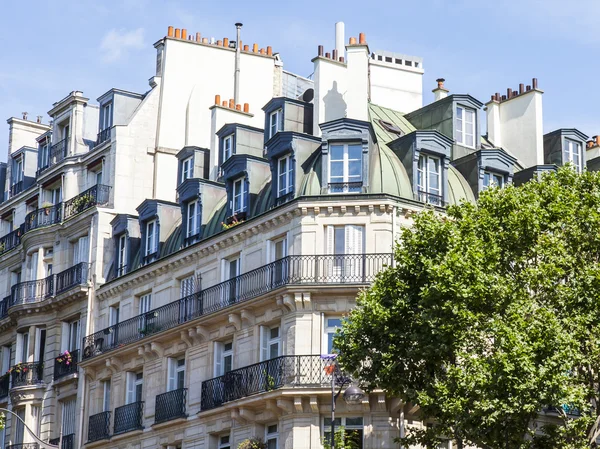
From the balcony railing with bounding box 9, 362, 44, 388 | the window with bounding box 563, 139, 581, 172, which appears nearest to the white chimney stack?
the window with bounding box 563, 139, 581, 172

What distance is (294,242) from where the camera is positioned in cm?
3391

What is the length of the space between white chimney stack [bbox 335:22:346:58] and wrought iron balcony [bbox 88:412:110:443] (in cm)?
1284

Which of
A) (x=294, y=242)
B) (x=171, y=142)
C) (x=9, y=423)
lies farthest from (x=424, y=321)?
(x=9, y=423)

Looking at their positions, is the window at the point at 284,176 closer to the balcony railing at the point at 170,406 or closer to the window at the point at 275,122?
the window at the point at 275,122

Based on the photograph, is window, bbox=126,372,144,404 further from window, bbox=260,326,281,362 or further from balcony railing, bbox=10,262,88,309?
window, bbox=260,326,281,362

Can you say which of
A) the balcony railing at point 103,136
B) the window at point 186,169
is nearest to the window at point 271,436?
the window at point 186,169

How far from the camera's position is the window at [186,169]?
40781 millimetres

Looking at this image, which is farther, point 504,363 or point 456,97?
point 456,97

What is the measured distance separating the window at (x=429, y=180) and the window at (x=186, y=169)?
857cm

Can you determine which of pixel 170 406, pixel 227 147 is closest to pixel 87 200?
pixel 227 147

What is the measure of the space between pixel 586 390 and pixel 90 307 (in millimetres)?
18335

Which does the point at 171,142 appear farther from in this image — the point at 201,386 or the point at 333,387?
the point at 333,387

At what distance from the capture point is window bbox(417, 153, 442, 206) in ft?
114

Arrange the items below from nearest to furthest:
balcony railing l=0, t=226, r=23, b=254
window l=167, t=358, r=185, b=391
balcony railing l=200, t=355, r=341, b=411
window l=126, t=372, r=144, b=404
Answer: balcony railing l=200, t=355, r=341, b=411
window l=167, t=358, r=185, b=391
window l=126, t=372, r=144, b=404
balcony railing l=0, t=226, r=23, b=254
